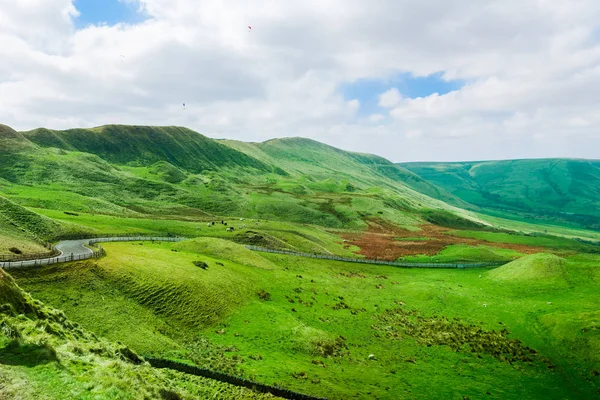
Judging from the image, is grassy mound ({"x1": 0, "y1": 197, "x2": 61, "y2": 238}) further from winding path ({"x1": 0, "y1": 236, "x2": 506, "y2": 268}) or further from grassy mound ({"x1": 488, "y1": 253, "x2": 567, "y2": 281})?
grassy mound ({"x1": 488, "y1": 253, "x2": 567, "y2": 281})

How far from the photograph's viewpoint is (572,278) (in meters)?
79.2

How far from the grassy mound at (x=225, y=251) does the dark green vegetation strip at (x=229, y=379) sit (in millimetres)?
41604

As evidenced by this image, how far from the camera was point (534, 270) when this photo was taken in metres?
83.5

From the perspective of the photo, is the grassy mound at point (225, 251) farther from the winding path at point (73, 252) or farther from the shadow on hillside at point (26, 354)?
the shadow on hillside at point (26, 354)

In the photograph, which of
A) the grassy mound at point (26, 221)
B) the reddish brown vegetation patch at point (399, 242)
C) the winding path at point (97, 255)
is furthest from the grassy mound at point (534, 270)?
the grassy mound at point (26, 221)

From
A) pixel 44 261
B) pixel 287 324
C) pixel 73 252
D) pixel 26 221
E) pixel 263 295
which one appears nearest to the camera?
pixel 44 261

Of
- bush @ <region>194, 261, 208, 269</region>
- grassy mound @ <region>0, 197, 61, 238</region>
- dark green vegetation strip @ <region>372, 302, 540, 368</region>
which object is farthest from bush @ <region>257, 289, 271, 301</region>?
grassy mound @ <region>0, 197, 61, 238</region>

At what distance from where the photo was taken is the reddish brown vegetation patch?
417 feet

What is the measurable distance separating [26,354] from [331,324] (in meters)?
42.3

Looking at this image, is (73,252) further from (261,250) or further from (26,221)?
(261,250)

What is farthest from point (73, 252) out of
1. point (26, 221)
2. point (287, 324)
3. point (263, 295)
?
point (287, 324)

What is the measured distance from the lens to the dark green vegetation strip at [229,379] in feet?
110

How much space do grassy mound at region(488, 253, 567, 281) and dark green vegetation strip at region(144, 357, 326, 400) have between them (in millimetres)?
69533

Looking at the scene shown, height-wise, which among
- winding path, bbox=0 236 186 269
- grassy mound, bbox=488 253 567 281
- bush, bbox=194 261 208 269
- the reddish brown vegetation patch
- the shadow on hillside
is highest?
the shadow on hillside
